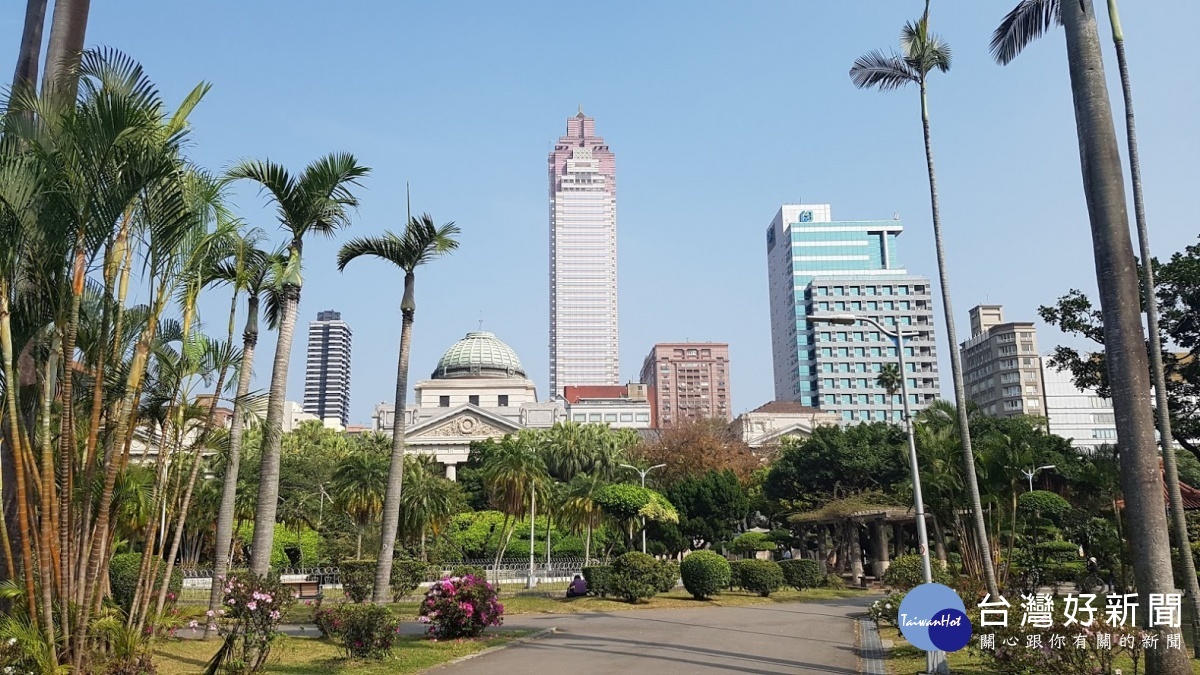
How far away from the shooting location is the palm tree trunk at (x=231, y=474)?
1773 cm

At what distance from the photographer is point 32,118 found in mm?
10273

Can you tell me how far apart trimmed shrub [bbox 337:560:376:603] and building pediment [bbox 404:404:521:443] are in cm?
5876

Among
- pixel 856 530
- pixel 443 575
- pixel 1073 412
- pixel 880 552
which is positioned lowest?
pixel 443 575

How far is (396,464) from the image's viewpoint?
20.3m

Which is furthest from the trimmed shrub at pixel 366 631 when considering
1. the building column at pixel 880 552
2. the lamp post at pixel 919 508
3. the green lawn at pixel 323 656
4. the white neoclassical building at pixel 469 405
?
the white neoclassical building at pixel 469 405

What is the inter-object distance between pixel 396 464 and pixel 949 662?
12.1 meters

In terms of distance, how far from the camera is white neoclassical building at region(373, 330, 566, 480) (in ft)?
290

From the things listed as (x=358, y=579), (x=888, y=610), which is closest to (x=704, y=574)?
(x=888, y=610)

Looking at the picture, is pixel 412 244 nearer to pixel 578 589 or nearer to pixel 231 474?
pixel 231 474

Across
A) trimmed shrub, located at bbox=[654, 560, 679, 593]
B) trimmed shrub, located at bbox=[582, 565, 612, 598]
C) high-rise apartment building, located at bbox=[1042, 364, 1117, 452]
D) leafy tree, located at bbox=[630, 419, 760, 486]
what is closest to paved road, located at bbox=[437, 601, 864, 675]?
trimmed shrub, located at bbox=[654, 560, 679, 593]

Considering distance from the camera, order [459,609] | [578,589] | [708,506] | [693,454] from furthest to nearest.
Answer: [693,454]
[708,506]
[578,589]
[459,609]

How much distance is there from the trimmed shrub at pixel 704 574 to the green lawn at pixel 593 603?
1.29ft

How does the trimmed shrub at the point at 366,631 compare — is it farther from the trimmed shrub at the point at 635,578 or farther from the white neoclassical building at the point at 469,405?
the white neoclassical building at the point at 469,405

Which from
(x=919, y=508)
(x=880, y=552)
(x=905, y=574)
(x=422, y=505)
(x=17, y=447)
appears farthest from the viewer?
(x=880, y=552)
